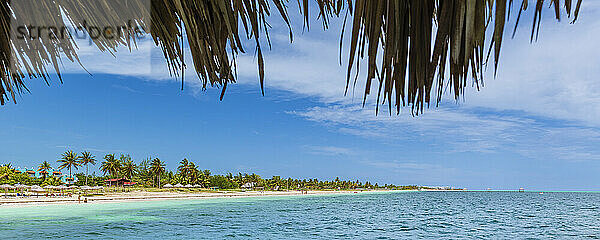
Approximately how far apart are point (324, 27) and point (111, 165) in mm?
57684

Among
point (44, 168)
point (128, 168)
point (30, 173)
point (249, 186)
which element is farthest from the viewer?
point (249, 186)

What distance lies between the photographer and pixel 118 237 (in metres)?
15.0

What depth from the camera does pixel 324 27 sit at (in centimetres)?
121

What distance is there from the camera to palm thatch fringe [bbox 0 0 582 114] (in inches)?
26.0

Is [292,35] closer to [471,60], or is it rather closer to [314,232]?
[471,60]

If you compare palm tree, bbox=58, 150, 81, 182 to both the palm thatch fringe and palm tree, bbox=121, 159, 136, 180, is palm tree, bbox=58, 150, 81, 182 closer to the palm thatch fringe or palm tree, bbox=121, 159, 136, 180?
palm tree, bbox=121, 159, 136, 180

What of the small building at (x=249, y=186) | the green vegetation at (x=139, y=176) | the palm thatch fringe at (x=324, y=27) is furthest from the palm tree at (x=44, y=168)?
the palm thatch fringe at (x=324, y=27)

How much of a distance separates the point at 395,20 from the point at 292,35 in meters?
0.50

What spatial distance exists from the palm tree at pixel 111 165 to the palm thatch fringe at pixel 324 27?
2194 inches

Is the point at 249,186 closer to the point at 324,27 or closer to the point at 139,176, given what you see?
the point at 139,176

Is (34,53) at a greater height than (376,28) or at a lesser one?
greater

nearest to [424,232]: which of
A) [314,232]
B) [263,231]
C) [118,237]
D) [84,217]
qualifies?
[314,232]

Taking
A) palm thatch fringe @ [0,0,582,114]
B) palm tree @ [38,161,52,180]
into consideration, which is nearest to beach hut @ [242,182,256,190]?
palm tree @ [38,161,52,180]

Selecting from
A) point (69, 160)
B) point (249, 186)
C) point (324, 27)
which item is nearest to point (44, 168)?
point (69, 160)
